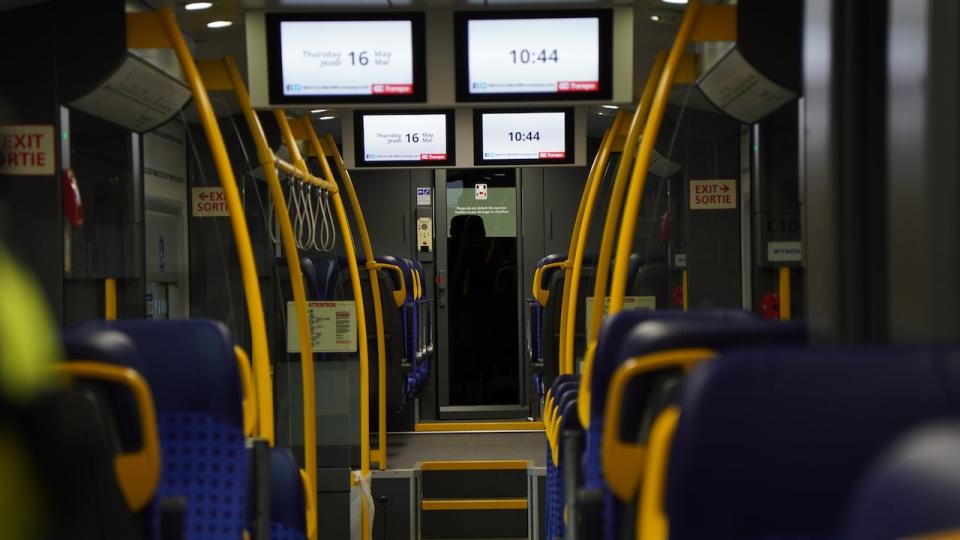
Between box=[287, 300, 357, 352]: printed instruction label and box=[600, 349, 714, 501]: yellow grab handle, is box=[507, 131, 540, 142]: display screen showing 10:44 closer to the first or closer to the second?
box=[287, 300, 357, 352]: printed instruction label

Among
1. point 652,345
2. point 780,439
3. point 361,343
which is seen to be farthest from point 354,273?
point 780,439

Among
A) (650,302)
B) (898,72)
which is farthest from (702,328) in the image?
(650,302)

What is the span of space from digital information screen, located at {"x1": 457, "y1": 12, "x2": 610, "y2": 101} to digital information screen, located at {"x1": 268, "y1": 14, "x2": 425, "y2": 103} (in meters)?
0.23

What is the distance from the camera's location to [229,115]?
5.04 metres

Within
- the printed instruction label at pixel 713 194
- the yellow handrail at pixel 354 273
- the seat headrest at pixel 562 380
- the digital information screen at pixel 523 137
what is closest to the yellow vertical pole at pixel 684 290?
the printed instruction label at pixel 713 194

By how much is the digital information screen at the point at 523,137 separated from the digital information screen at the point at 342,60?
2288mm

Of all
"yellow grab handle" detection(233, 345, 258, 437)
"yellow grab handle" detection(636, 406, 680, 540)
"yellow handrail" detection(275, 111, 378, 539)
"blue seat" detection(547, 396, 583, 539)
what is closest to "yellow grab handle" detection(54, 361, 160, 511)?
"yellow grab handle" detection(233, 345, 258, 437)

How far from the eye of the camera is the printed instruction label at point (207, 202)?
208 inches

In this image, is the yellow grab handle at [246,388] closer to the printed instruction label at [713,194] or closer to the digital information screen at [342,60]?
the digital information screen at [342,60]

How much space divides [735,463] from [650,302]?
4748mm

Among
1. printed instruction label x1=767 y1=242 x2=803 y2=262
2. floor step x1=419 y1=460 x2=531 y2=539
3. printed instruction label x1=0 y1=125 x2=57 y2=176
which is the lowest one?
floor step x1=419 y1=460 x2=531 y2=539

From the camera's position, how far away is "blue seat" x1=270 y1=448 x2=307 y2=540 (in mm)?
4305

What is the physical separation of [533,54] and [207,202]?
66.4 inches

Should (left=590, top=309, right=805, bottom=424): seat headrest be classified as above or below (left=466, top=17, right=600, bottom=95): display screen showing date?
below
